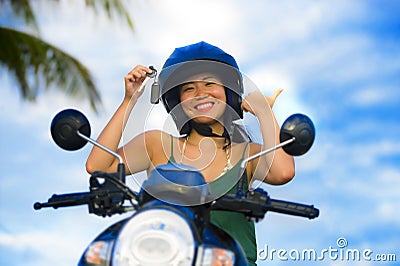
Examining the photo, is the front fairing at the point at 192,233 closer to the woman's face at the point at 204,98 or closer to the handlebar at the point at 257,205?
the handlebar at the point at 257,205

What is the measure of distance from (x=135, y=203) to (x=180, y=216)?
0.96 feet

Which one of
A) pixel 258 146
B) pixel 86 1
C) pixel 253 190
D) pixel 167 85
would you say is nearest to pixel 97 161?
pixel 167 85

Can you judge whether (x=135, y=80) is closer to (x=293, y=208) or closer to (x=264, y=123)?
(x=264, y=123)

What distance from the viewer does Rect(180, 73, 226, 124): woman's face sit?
264cm

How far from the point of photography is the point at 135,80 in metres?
2.58

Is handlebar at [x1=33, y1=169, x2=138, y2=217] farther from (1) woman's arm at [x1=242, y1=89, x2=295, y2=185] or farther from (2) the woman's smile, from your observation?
(2) the woman's smile

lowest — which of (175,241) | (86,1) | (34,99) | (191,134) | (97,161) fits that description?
(175,241)

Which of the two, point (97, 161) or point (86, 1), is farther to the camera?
point (86, 1)

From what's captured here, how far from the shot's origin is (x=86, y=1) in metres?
9.87

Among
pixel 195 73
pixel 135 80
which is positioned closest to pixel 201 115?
pixel 195 73

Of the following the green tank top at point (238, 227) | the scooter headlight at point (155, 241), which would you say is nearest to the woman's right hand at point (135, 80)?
the green tank top at point (238, 227)

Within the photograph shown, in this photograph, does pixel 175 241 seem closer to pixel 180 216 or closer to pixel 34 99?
pixel 180 216

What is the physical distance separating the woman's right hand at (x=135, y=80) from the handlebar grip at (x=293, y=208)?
75 cm

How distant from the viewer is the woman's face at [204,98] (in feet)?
8.66
